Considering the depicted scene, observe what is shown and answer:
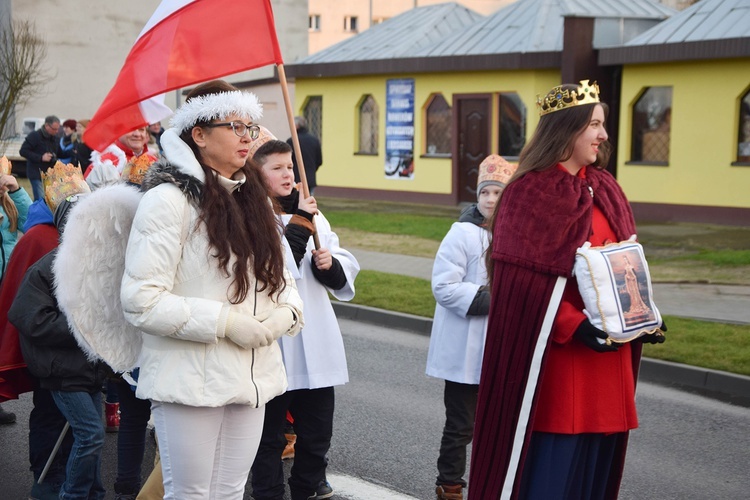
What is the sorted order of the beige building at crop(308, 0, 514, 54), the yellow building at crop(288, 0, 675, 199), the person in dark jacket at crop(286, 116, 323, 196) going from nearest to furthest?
the person in dark jacket at crop(286, 116, 323, 196) < the yellow building at crop(288, 0, 675, 199) < the beige building at crop(308, 0, 514, 54)

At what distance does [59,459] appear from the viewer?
5.41 m

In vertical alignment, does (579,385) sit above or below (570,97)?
below

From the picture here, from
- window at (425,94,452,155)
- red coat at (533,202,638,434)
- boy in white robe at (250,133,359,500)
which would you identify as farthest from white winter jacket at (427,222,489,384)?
window at (425,94,452,155)

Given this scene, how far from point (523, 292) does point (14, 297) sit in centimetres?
268

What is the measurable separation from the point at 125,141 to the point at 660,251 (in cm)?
995

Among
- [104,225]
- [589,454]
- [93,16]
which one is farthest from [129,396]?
[93,16]

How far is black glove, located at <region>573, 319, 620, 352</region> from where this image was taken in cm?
371

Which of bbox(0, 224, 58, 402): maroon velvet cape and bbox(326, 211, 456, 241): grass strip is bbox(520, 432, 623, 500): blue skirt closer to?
bbox(0, 224, 58, 402): maroon velvet cape

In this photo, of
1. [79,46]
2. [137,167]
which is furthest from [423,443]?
[79,46]

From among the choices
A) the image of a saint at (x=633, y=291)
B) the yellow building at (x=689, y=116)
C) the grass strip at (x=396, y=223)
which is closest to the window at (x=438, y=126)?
the grass strip at (x=396, y=223)

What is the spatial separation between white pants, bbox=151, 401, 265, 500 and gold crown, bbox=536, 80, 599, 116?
1586 mm

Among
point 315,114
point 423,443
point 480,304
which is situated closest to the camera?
point 480,304

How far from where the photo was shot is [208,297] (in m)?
3.61

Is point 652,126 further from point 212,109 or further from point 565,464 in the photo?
point 212,109
